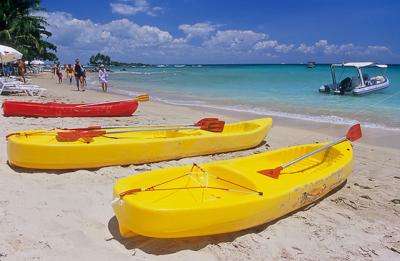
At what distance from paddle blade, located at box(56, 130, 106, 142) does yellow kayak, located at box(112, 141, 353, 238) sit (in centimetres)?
187

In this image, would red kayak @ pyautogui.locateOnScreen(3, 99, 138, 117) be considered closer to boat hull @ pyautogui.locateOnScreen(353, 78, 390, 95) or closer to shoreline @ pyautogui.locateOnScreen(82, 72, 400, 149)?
shoreline @ pyautogui.locateOnScreen(82, 72, 400, 149)

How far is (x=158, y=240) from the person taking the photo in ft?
10.8

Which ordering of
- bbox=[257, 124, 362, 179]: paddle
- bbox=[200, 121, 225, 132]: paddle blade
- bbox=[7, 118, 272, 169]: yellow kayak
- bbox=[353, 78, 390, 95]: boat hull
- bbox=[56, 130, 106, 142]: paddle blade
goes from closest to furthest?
bbox=[257, 124, 362, 179]: paddle
bbox=[7, 118, 272, 169]: yellow kayak
bbox=[56, 130, 106, 142]: paddle blade
bbox=[200, 121, 225, 132]: paddle blade
bbox=[353, 78, 390, 95]: boat hull

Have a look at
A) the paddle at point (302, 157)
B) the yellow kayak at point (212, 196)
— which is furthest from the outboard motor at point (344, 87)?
the yellow kayak at point (212, 196)

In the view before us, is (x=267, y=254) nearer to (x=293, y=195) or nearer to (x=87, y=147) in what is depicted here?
(x=293, y=195)

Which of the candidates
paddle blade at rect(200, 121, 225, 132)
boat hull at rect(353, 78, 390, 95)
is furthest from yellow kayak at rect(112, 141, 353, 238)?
boat hull at rect(353, 78, 390, 95)

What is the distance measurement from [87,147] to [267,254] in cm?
285

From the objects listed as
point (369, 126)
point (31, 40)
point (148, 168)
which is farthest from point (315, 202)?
point (31, 40)

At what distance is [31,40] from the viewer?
3122cm

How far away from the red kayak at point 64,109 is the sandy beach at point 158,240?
349cm

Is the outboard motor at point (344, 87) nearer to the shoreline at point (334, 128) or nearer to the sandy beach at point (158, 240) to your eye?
the shoreline at point (334, 128)

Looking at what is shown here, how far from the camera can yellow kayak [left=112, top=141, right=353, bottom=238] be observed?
10.1 feet

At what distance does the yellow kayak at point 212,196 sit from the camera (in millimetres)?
3084

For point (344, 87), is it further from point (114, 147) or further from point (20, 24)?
point (20, 24)
